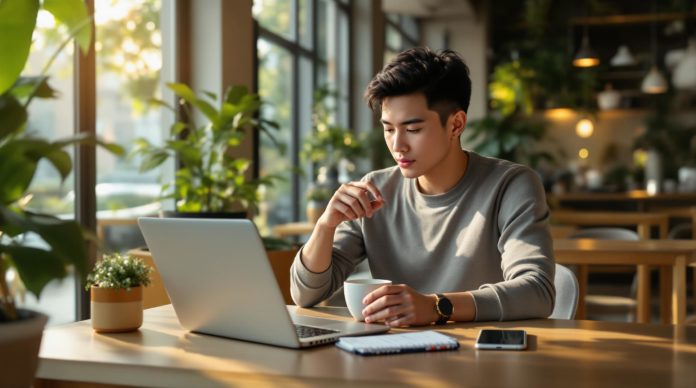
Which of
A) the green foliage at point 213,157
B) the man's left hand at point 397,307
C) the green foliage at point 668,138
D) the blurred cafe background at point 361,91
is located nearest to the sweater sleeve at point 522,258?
the man's left hand at point 397,307

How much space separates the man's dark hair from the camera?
1.96 m

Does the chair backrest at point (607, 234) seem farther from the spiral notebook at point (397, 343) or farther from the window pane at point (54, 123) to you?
the spiral notebook at point (397, 343)

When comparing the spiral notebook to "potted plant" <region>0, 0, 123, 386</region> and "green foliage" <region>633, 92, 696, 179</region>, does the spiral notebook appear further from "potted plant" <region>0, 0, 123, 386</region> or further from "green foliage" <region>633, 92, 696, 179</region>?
"green foliage" <region>633, 92, 696, 179</region>

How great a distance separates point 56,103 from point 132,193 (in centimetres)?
66

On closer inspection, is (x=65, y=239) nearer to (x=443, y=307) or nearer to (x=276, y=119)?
(x=443, y=307)

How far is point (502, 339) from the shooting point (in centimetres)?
139

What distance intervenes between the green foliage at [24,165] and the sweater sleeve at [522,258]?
34.8 inches

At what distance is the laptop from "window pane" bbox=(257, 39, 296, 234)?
3.91 m

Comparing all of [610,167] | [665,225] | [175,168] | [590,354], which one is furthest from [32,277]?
[610,167]

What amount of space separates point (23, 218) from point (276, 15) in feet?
16.7

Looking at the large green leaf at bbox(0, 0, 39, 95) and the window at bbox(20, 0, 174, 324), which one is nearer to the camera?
the large green leaf at bbox(0, 0, 39, 95)

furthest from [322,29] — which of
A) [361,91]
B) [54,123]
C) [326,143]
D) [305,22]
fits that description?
[54,123]

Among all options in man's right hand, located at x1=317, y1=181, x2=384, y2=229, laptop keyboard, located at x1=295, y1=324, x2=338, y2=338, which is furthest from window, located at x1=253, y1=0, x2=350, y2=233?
laptop keyboard, located at x1=295, y1=324, x2=338, y2=338

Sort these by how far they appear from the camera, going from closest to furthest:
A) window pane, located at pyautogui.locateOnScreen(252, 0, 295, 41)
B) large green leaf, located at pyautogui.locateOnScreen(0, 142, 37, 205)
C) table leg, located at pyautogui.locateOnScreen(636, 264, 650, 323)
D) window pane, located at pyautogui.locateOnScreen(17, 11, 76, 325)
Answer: large green leaf, located at pyautogui.locateOnScreen(0, 142, 37, 205) < window pane, located at pyautogui.locateOnScreen(17, 11, 76, 325) < table leg, located at pyautogui.locateOnScreen(636, 264, 650, 323) < window pane, located at pyautogui.locateOnScreen(252, 0, 295, 41)
